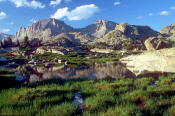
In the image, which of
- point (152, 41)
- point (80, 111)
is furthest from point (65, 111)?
point (152, 41)

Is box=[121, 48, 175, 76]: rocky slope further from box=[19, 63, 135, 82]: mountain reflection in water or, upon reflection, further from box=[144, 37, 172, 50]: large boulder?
box=[144, 37, 172, 50]: large boulder

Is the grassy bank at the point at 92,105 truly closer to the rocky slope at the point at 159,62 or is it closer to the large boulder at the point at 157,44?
the rocky slope at the point at 159,62

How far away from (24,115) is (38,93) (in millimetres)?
2760

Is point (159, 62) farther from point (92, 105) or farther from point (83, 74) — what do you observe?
point (92, 105)

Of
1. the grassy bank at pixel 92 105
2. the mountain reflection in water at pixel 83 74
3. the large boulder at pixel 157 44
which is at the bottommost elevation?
the mountain reflection in water at pixel 83 74

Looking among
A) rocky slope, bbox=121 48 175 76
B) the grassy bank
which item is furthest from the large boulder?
the grassy bank

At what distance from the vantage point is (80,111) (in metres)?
6.23

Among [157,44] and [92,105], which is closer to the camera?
[92,105]

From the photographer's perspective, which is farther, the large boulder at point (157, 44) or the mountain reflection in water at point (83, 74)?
the large boulder at point (157, 44)

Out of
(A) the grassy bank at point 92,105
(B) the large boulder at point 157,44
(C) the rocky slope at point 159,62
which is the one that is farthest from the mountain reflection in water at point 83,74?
(B) the large boulder at point 157,44

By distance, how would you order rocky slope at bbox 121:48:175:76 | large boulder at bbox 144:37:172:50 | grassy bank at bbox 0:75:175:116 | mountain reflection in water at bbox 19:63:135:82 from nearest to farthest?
grassy bank at bbox 0:75:175:116
mountain reflection in water at bbox 19:63:135:82
rocky slope at bbox 121:48:175:76
large boulder at bbox 144:37:172:50

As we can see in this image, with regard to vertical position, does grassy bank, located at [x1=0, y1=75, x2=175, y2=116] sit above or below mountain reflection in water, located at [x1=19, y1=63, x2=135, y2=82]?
above

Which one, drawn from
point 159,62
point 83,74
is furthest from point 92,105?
point 159,62

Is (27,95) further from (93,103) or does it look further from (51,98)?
(93,103)
